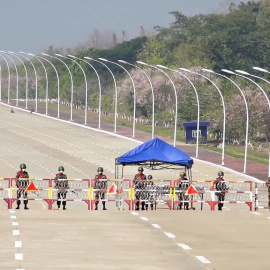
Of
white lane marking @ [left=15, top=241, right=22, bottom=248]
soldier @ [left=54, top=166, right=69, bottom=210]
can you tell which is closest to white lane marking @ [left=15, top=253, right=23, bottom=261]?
white lane marking @ [left=15, top=241, right=22, bottom=248]

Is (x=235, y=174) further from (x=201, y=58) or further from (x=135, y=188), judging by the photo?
(x=201, y=58)

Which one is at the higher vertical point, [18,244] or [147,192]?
[147,192]

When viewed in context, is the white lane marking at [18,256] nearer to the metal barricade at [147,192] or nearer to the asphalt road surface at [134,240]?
the asphalt road surface at [134,240]

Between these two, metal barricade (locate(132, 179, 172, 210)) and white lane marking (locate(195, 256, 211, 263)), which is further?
metal barricade (locate(132, 179, 172, 210))

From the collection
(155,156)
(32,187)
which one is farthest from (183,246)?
(155,156)

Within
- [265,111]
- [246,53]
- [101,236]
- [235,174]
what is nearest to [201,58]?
[246,53]

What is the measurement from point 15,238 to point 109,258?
4.69m

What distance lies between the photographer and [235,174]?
8594cm

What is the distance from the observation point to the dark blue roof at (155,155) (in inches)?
2116

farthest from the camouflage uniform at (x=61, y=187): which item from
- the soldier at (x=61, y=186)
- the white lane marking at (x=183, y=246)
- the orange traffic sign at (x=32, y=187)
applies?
the white lane marking at (x=183, y=246)

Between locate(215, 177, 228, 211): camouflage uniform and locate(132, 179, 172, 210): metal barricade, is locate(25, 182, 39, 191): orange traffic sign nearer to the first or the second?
locate(132, 179, 172, 210): metal barricade

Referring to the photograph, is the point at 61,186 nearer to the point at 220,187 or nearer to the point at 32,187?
the point at 32,187

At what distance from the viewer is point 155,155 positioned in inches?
2126

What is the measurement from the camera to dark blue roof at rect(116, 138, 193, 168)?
53750mm
